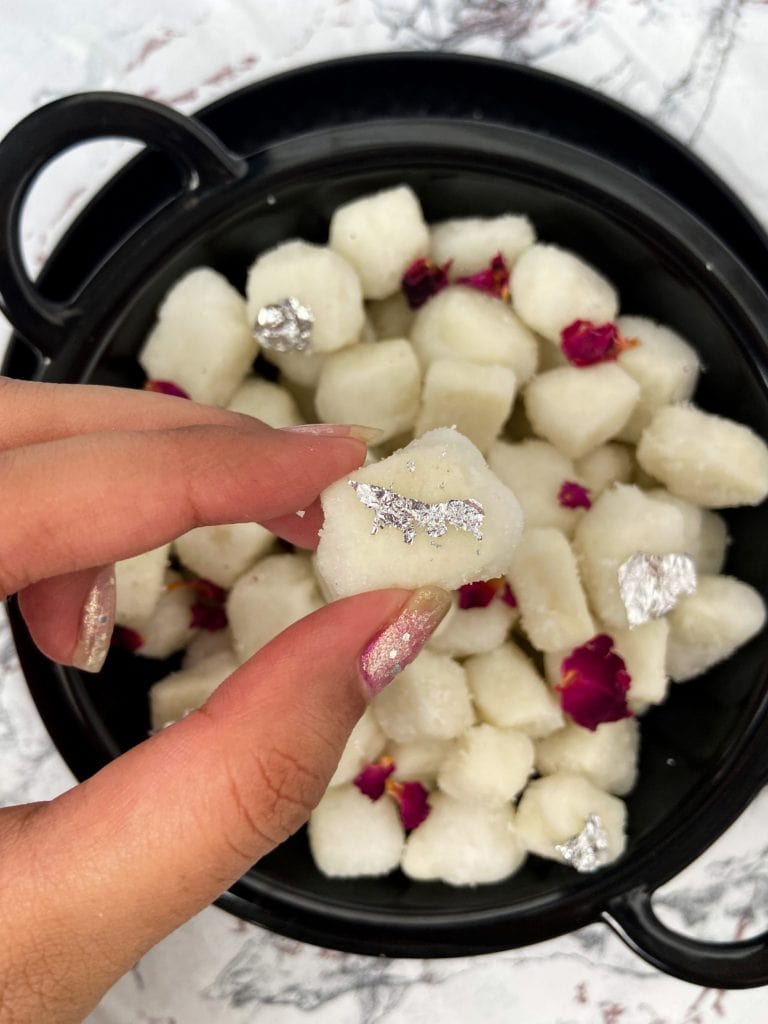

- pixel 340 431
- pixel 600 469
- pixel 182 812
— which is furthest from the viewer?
pixel 600 469

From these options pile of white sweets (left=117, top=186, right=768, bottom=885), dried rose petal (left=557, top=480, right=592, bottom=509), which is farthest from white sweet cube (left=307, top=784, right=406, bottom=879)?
dried rose petal (left=557, top=480, right=592, bottom=509)

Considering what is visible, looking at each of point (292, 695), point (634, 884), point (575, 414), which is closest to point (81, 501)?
point (292, 695)

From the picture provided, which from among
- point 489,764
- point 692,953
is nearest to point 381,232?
point 489,764

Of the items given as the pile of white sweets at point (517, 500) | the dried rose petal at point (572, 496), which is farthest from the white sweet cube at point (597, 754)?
the dried rose petal at point (572, 496)

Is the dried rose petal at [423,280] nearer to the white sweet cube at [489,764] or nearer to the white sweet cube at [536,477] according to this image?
the white sweet cube at [536,477]

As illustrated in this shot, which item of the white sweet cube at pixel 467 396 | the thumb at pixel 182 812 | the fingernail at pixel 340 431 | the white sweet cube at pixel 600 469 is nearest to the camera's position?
the thumb at pixel 182 812

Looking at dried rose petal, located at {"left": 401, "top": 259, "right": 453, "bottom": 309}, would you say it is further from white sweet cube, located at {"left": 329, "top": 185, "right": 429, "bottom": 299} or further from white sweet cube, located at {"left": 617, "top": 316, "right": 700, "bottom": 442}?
white sweet cube, located at {"left": 617, "top": 316, "right": 700, "bottom": 442}

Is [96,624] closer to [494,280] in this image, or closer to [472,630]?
[472,630]
